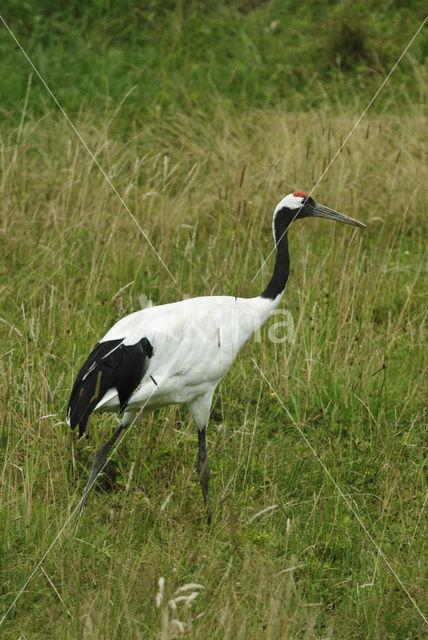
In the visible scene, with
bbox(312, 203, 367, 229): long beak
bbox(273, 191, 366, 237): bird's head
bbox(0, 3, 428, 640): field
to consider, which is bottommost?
bbox(0, 3, 428, 640): field

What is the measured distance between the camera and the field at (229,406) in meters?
3.28

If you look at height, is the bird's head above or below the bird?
above

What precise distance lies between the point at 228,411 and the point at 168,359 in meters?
0.57

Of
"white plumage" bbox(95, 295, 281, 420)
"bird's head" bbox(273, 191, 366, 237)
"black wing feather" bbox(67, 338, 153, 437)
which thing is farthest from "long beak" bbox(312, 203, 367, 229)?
"black wing feather" bbox(67, 338, 153, 437)

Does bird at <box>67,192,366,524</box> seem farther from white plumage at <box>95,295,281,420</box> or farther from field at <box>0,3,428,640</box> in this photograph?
field at <box>0,3,428,640</box>

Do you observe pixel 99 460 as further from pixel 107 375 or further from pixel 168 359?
pixel 168 359

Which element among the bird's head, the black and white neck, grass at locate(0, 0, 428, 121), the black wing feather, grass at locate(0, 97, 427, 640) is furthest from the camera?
grass at locate(0, 0, 428, 121)

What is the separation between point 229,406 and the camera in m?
4.61

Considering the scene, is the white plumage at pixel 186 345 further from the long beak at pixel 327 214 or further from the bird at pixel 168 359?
the long beak at pixel 327 214

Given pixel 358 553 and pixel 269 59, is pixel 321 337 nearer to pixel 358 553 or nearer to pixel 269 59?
pixel 358 553

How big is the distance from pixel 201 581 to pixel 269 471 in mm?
1040

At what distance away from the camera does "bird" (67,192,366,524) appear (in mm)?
3914

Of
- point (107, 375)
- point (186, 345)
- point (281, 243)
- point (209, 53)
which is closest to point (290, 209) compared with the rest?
point (281, 243)

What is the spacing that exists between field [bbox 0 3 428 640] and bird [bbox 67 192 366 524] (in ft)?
0.47
